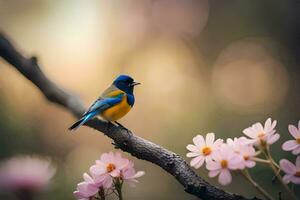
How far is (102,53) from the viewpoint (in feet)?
5.54

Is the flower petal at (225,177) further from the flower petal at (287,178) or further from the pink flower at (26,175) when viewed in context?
the pink flower at (26,175)

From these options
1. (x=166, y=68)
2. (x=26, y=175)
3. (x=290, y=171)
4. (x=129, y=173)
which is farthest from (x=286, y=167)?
(x=166, y=68)

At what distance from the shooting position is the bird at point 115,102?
78cm

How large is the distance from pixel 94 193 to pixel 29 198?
0.34 feet

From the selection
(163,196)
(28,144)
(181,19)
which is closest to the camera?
(28,144)

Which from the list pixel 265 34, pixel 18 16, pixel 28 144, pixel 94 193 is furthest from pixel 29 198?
pixel 265 34

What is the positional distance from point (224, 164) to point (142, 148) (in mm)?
131

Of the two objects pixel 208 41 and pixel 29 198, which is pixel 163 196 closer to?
pixel 208 41

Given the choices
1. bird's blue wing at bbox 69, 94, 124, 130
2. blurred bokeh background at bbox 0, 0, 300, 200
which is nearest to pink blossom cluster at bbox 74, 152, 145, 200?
bird's blue wing at bbox 69, 94, 124, 130

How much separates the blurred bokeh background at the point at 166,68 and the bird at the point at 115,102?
39 centimetres

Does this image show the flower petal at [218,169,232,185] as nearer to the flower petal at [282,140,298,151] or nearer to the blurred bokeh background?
the flower petal at [282,140,298,151]

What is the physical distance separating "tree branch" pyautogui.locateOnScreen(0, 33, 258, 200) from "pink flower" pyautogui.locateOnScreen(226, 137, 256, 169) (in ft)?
0.18

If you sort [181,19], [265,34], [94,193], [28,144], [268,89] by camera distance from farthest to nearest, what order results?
1. [181,19]
2. [265,34]
3. [268,89]
4. [28,144]
5. [94,193]

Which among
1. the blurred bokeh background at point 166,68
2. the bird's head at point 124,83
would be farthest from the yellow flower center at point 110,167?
the blurred bokeh background at point 166,68
